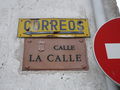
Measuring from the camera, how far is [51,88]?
5.17ft

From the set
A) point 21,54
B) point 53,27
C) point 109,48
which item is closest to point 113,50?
point 109,48

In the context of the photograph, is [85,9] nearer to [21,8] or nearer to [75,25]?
[75,25]

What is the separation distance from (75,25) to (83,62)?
37 cm

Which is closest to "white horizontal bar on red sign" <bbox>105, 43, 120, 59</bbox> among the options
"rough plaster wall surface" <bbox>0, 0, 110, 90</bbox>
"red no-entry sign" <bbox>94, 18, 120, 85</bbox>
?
"red no-entry sign" <bbox>94, 18, 120, 85</bbox>

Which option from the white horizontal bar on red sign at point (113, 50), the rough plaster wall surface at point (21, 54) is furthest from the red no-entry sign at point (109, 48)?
the rough plaster wall surface at point (21, 54)

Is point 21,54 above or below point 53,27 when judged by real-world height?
below

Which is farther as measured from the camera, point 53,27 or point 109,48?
point 53,27

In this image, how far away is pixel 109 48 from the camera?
1547 millimetres

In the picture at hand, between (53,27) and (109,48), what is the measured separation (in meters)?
0.55

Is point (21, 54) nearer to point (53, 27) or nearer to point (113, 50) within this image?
point (53, 27)

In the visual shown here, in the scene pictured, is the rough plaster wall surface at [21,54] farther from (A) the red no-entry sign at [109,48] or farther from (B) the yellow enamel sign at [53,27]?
(A) the red no-entry sign at [109,48]

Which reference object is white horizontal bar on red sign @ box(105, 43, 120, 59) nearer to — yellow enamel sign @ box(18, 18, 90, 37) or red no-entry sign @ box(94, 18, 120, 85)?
red no-entry sign @ box(94, 18, 120, 85)

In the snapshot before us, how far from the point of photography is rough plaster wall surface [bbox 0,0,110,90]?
62.8 inches

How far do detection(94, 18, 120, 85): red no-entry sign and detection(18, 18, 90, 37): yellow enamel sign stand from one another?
24 centimetres
